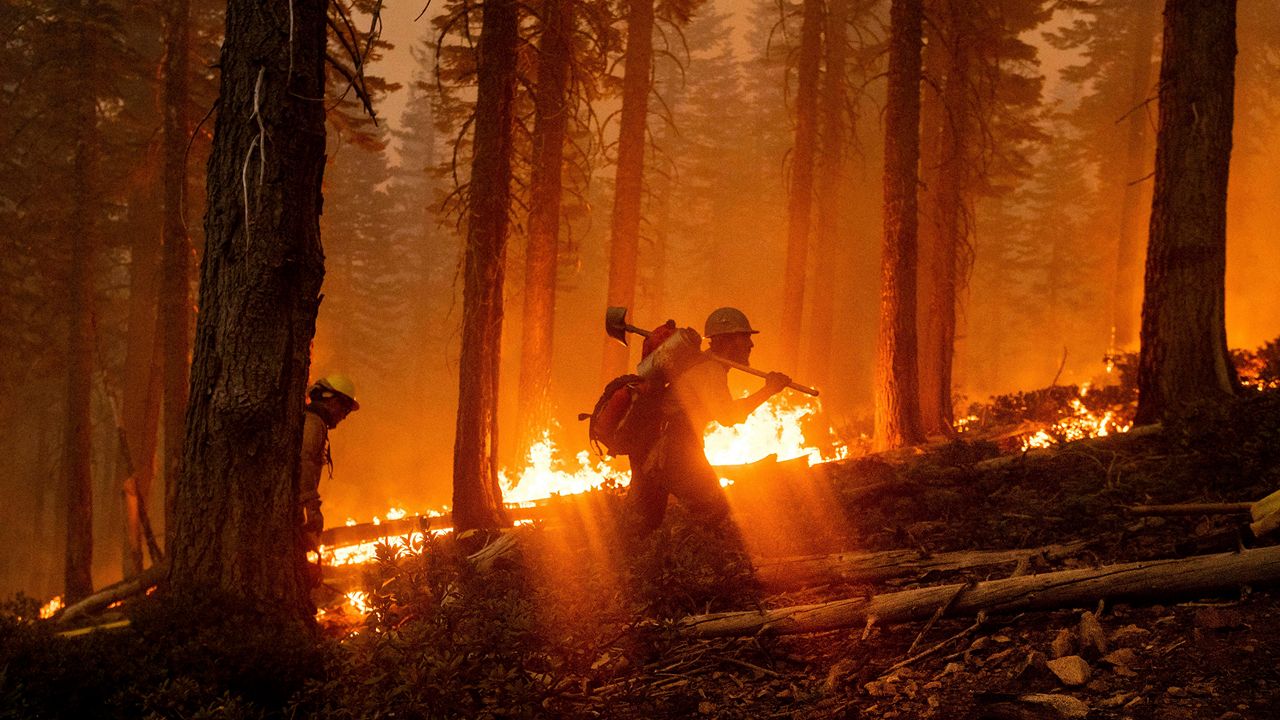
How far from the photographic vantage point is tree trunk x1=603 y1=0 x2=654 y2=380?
49.4 ft

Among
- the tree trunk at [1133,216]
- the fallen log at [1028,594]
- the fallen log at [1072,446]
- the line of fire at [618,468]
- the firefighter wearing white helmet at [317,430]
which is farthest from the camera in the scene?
the tree trunk at [1133,216]

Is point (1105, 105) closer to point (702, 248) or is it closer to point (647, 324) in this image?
point (702, 248)

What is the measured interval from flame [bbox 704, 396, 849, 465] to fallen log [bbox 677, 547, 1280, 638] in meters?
8.21

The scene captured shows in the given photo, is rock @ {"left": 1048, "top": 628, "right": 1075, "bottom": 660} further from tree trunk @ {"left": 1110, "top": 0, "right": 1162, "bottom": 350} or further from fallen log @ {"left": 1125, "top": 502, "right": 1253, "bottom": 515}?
tree trunk @ {"left": 1110, "top": 0, "right": 1162, "bottom": 350}

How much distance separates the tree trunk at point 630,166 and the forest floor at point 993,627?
903 cm

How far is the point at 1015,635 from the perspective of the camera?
3.98 meters

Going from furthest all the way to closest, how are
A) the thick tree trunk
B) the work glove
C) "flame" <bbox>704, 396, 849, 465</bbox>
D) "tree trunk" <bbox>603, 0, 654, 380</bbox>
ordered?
"tree trunk" <bbox>603, 0, 654, 380</bbox> → "flame" <bbox>704, 396, 849, 465</bbox> → the thick tree trunk → the work glove

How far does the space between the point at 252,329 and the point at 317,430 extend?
2.76 meters

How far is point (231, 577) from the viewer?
14.2ft

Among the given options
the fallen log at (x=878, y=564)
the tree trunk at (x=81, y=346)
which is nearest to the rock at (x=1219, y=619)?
the fallen log at (x=878, y=564)

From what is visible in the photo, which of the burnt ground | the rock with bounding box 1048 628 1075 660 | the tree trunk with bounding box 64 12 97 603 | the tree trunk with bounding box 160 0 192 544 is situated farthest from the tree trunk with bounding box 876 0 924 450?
the tree trunk with bounding box 64 12 97 603

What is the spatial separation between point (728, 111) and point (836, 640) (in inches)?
1739

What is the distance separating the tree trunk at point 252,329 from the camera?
4371mm

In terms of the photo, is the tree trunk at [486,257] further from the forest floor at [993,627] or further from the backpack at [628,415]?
the backpack at [628,415]
